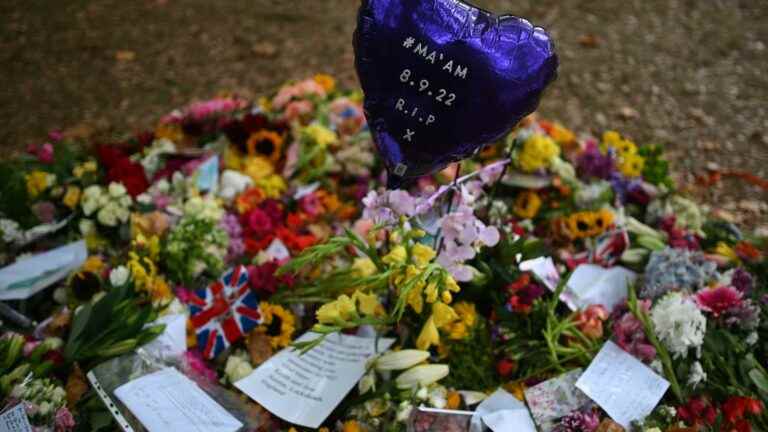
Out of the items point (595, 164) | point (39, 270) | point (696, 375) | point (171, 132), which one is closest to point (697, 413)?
point (696, 375)

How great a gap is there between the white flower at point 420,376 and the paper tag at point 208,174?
1.14 meters

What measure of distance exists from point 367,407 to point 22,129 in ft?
9.13

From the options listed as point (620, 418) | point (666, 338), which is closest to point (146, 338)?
point (620, 418)

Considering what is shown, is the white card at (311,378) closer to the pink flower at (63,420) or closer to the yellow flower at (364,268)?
the yellow flower at (364,268)

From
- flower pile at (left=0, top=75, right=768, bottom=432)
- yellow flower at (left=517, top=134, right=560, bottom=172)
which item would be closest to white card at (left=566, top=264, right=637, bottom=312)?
flower pile at (left=0, top=75, right=768, bottom=432)

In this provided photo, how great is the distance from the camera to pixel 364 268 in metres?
1.91

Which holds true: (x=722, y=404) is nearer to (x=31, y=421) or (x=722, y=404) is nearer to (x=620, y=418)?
(x=620, y=418)

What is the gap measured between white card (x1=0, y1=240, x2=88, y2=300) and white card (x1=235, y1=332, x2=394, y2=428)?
74 cm

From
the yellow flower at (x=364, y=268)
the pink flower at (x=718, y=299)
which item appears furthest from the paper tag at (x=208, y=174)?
the pink flower at (x=718, y=299)

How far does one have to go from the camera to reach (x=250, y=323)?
1.86 meters

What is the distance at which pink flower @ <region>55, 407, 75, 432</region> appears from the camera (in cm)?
154

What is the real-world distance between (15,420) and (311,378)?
0.73 m

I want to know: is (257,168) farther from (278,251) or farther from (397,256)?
(397,256)

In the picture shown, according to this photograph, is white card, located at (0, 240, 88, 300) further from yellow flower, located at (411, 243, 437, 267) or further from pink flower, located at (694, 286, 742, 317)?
pink flower, located at (694, 286, 742, 317)
